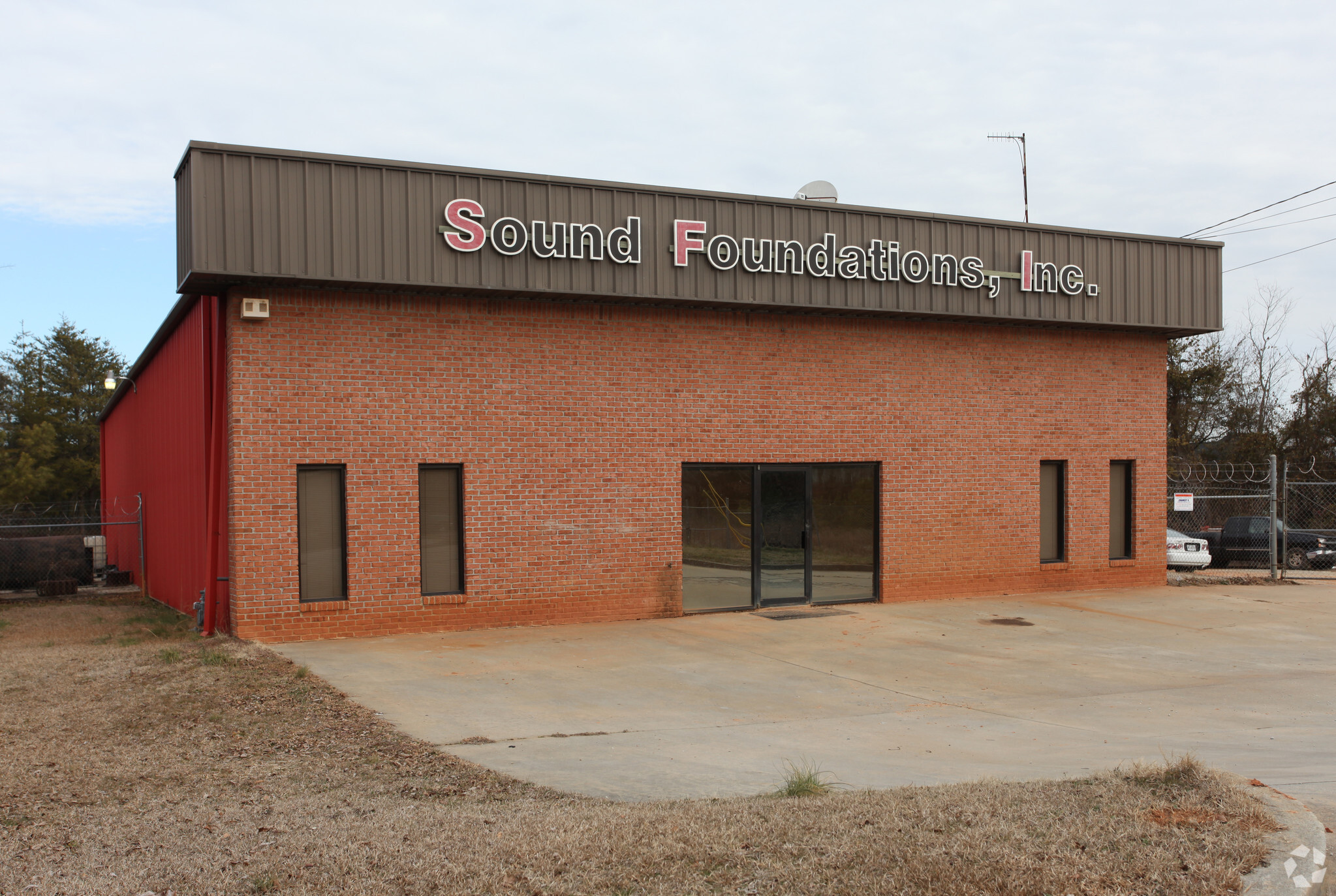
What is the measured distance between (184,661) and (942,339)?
11959 millimetres

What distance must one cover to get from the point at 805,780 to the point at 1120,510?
1476 cm

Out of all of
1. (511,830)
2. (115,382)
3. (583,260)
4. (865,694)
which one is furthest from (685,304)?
(115,382)

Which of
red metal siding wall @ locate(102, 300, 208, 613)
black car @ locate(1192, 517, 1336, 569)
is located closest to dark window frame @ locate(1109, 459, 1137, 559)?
black car @ locate(1192, 517, 1336, 569)

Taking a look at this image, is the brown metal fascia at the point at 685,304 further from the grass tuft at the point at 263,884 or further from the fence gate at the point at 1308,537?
the grass tuft at the point at 263,884

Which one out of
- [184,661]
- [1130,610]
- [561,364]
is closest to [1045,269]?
[1130,610]

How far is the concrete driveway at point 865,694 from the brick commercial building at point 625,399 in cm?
94

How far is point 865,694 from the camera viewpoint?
1007 centimetres

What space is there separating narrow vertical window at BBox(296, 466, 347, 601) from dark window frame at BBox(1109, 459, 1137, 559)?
13078 millimetres

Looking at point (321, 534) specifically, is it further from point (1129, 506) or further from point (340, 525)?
point (1129, 506)

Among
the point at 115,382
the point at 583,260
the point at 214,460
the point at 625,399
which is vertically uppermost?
the point at 583,260

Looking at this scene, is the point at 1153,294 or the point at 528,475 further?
the point at 1153,294

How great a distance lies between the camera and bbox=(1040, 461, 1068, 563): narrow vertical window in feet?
60.3

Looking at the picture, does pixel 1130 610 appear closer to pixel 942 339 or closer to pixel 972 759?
pixel 942 339

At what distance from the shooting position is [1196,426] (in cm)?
4591
